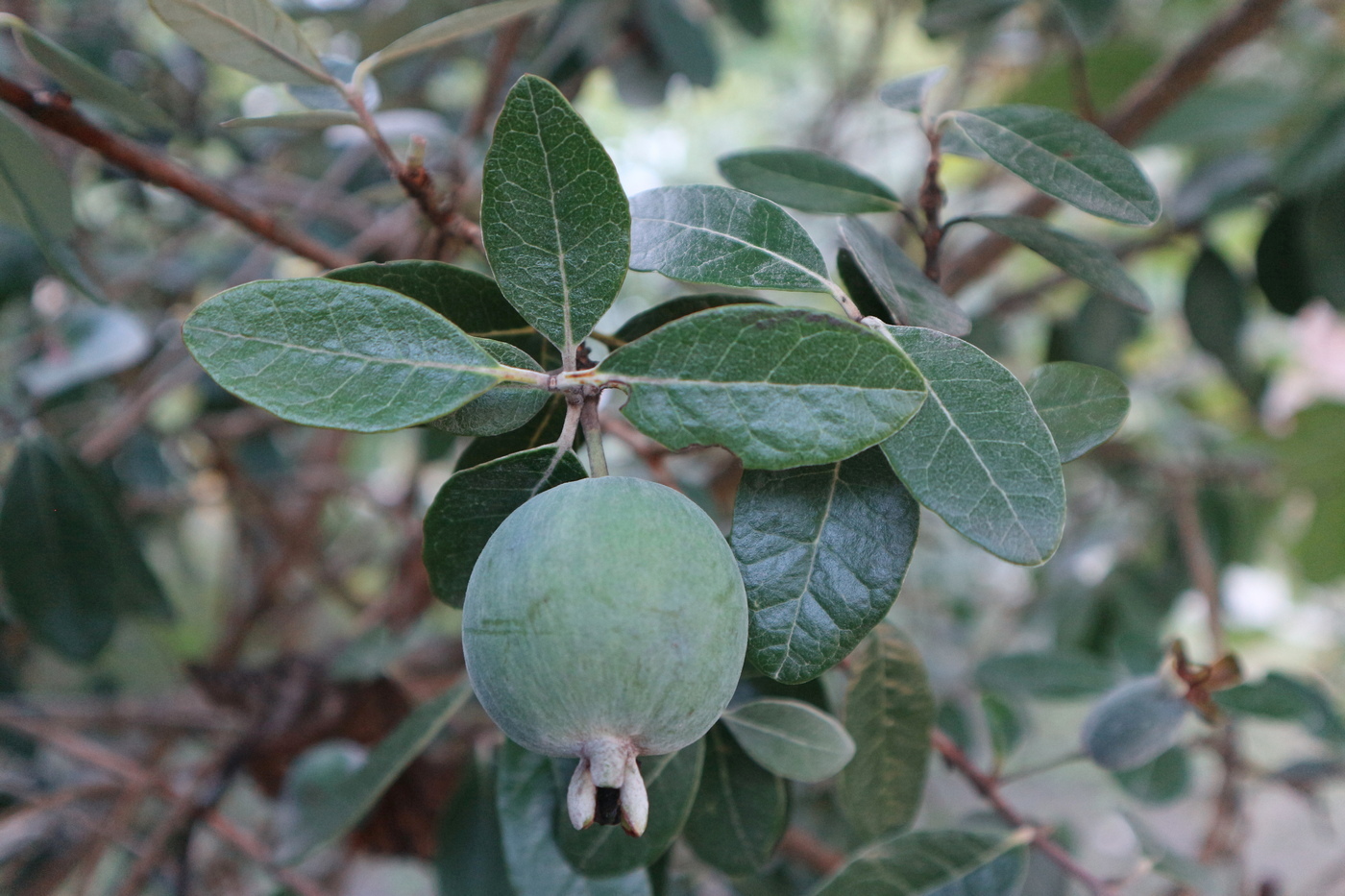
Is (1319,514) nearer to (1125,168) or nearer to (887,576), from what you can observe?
(1125,168)

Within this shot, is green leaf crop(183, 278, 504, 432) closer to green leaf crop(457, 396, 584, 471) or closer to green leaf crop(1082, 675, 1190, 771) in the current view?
green leaf crop(457, 396, 584, 471)

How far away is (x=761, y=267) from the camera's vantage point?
0.40m

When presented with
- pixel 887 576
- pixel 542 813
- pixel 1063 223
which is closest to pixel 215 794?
pixel 542 813

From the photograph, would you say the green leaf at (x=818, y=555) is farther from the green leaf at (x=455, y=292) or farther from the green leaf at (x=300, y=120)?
the green leaf at (x=300, y=120)

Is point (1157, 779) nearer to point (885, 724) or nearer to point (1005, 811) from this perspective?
point (1005, 811)

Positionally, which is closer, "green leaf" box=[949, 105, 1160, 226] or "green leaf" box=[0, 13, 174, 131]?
"green leaf" box=[949, 105, 1160, 226]

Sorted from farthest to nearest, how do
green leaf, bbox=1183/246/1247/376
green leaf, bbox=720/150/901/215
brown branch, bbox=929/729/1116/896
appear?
green leaf, bbox=1183/246/1247/376, brown branch, bbox=929/729/1116/896, green leaf, bbox=720/150/901/215

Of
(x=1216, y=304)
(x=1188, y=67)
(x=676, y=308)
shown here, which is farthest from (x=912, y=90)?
(x=1216, y=304)

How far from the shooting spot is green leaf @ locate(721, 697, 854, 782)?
501 mm

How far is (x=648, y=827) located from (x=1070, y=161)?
45cm

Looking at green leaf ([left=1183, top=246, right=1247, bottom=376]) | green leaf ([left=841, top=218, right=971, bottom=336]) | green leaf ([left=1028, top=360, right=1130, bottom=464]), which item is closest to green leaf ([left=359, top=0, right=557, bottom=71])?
green leaf ([left=841, top=218, right=971, bottom=336])

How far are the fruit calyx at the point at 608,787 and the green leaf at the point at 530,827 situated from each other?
0.24 meters

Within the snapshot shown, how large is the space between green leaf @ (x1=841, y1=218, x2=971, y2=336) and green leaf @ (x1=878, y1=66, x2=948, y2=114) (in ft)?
0.30

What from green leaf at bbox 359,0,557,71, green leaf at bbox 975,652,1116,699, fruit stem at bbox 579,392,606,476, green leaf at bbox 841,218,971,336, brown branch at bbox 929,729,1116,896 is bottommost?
green leaf at bbox 975,652,1116,699
